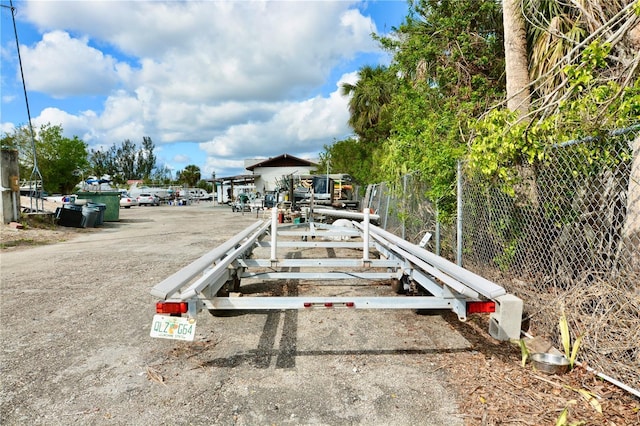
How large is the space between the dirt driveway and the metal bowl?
62 cm

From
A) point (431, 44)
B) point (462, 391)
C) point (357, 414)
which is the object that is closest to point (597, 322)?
point (462, 391)

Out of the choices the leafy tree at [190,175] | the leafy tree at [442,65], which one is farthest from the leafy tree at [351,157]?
the leafy tree at [190,175]

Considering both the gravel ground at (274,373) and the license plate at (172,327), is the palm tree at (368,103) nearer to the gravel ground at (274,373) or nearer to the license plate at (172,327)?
the gravel ground at (274,373)

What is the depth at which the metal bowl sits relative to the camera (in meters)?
3.16

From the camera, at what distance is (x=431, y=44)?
8867 mm

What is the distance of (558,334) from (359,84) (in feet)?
76.3

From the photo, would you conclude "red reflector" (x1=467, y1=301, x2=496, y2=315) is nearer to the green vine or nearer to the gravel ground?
the gravel ground

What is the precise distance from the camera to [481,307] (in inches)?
123

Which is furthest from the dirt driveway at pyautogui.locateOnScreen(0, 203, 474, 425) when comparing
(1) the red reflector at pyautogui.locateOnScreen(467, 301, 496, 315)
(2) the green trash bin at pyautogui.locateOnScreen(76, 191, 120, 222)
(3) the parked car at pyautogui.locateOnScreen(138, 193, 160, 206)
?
(3) the parked car at pyautogui.locateOnScreen(138, 193, 160, 206)

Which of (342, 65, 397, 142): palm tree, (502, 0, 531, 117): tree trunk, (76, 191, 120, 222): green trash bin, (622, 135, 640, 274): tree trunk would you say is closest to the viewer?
(622, 135, 640, 274): tree trunk

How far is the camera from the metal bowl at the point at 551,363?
316cm

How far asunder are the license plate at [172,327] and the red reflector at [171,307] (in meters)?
0.05

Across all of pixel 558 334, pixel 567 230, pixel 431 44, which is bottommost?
pixel 558 334

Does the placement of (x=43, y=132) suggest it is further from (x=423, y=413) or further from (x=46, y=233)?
(x=423, y=413)
